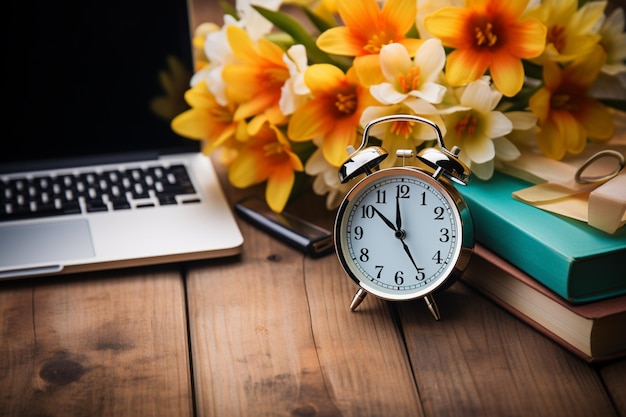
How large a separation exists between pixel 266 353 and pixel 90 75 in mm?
580

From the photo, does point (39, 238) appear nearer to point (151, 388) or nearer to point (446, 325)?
point (151, 388)

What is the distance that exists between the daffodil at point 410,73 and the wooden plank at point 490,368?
25 centimetres

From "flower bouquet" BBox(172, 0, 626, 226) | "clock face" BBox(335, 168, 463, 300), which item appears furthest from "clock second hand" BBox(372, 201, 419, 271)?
"flower bouquet" BBox(172, 0, 626, 226)

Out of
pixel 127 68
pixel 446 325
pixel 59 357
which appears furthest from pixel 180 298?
pixel 127 68

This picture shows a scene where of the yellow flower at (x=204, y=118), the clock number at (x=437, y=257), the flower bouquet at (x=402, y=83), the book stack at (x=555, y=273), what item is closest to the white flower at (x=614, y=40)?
the flower bouquet at (x=402, y=83)

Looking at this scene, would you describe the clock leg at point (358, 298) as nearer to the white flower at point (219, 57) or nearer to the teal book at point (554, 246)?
the teal book at point (554, 246)

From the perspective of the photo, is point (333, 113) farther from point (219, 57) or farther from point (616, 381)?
point (616, 381)

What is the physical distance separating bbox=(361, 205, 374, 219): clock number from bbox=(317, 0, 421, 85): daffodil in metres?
0.16

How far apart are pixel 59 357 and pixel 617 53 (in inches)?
33.9

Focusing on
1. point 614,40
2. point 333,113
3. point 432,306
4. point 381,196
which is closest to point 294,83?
point 333,113

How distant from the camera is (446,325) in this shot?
840mm

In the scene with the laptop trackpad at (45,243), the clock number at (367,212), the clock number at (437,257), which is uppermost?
the clock number at (367,212)

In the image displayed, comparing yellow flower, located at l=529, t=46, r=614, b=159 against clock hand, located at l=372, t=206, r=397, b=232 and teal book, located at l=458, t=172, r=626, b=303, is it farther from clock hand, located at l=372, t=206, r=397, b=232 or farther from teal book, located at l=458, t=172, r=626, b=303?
clock hand, located at l=372, t=206, r=397, b=232

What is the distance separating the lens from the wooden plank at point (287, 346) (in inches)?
29.0
